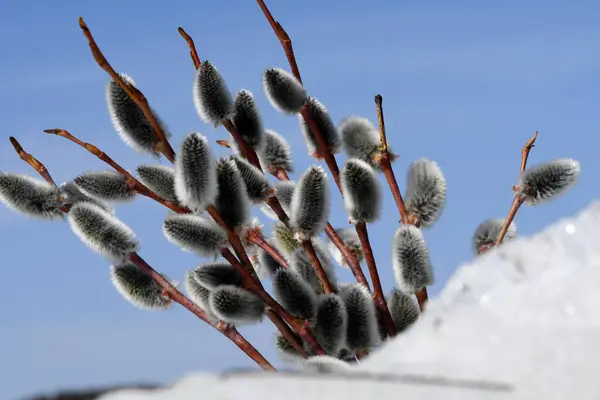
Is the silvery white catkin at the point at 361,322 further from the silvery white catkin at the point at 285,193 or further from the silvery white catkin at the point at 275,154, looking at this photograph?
the silvery white catkin at the point at 275,154

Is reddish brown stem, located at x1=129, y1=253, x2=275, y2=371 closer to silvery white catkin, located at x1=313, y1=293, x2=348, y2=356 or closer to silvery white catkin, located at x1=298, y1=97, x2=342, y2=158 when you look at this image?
silvery white catkin, located at x1=313, y1=293, x2=348, y2=356

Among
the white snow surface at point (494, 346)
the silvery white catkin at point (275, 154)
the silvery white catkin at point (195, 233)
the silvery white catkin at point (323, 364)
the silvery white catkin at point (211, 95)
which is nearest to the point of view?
the white snow surface at point (494, 346)

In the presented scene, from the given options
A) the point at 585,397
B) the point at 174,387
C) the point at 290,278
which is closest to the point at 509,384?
the point at 585,397

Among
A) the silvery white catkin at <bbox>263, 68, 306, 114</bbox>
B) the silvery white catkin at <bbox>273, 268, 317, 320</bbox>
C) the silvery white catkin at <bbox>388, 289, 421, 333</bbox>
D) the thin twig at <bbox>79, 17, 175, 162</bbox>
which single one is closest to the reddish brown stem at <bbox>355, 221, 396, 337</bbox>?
the silvery white catkin at <bbox>388, 289, 421, 333</bbox>

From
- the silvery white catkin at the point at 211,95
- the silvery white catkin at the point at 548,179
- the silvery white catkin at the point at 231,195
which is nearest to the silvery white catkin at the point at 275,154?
the silvery white catkin at the point at 211,95

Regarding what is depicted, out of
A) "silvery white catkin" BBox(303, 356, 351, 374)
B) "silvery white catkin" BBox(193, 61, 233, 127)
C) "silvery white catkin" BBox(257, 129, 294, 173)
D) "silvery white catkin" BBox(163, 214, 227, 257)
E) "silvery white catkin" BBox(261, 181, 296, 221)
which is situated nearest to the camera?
"silvery white catkin" BBox(303, 356, 351, 374)

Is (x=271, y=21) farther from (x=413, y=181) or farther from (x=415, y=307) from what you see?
(x=415, y=307)
